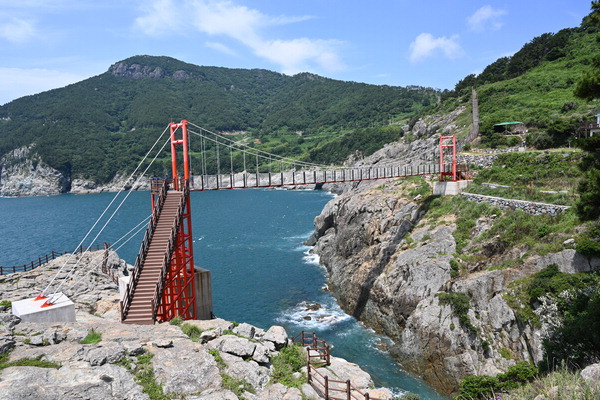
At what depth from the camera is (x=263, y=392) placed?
42.0 ft

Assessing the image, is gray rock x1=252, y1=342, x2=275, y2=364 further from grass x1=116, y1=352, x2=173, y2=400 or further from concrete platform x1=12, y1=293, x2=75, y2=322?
concrete platform x1=12, y1=293, x2=75, y2=322

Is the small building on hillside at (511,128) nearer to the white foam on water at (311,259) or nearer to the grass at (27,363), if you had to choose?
the white foam on water at (311,259)

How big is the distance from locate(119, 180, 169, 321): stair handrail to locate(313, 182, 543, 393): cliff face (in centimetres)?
1678

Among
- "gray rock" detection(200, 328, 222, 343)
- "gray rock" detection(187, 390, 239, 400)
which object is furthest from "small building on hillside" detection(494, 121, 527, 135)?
"gray rock" detection(187, 390, 239, 400)

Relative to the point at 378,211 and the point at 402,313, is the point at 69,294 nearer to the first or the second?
the point at 402,313

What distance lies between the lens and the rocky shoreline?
36.8ft

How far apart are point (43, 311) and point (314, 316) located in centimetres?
2178

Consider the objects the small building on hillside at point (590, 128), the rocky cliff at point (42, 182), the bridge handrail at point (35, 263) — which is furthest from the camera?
the rocky cliff at point (42, 182)

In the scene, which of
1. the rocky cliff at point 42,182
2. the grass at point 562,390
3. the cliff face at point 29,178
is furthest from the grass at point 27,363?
the cliff face at point 29,178

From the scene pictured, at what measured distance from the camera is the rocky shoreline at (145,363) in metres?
11.2

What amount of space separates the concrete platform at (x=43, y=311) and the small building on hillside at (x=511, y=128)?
161 ft

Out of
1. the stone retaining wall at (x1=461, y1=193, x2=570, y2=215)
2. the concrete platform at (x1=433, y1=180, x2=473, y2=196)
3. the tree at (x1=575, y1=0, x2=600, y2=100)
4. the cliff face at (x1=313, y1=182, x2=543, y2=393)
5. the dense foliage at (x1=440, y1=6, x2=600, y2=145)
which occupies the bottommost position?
the cliff face at (x1=313, y1=182, x2=543, y2=393)

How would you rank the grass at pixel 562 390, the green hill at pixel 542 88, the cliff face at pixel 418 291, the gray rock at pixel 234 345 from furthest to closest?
the green hill at pixel 542 88 → the cliff face at pixel 418 291 → the gray rock at pixel 234 345 → the grass at pixel 562 390

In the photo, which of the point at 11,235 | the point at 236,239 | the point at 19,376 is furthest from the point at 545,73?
the point at 11,235
